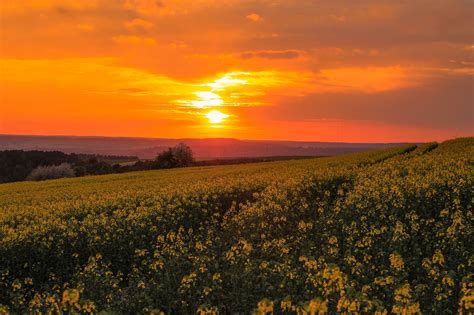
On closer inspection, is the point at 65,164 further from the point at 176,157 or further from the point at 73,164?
the point at 176,157

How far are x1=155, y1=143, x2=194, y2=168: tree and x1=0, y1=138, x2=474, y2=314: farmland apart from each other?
2649 inches

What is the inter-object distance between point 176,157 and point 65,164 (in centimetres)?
2030

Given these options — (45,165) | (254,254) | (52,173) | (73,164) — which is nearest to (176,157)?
(73,164)

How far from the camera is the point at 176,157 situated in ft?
306

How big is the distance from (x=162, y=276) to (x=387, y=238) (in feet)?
18.9

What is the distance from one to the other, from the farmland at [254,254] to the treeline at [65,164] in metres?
62.5

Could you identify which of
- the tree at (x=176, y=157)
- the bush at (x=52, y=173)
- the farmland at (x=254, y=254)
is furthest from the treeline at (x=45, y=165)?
the farmland at (x=254, y=254)

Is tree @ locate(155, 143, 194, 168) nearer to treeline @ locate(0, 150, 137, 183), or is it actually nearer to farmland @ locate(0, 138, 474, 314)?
treeline @ locate(0, 150, 137, 183)

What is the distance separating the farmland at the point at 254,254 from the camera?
8289mm

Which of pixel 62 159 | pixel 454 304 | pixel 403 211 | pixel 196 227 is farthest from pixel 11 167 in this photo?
pixel 454 304

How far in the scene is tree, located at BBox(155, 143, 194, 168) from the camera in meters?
91.7

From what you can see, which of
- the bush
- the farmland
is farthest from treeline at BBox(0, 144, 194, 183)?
the farmland

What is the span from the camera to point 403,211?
16609 mm

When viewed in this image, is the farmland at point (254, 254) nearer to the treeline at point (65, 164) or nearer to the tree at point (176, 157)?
the treeline at point (65, 164)
